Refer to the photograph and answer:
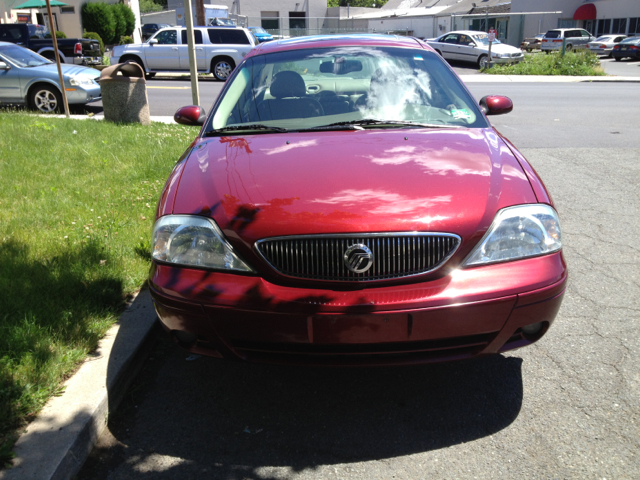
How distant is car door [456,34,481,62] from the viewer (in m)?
27.4

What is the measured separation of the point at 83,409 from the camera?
2.64m

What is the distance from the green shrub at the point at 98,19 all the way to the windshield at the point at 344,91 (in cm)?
3831

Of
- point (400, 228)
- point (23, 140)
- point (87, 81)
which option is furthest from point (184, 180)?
point (87, 81)

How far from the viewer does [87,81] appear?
12375 millimetres

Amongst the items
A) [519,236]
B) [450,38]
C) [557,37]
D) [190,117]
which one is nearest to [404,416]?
[519,236]

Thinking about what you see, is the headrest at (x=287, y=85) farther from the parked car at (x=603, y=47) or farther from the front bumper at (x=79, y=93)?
the parked car at (x=603, y=47)

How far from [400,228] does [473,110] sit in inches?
67.1

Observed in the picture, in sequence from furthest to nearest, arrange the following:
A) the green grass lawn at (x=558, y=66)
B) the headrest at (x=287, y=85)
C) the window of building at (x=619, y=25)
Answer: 1. the window of building at (x=619, y=25)
2. the green grass lawn at (x=558, y=66)
3. the headrest at (x=287, y=85)

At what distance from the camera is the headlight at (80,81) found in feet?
39.4

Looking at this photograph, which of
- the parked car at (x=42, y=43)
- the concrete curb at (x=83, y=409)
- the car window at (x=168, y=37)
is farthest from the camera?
the car window at (x=168, y=37)

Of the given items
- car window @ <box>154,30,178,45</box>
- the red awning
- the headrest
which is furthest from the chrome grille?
the red awning

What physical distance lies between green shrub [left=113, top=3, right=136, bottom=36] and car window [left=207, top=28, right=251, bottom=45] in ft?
77.7

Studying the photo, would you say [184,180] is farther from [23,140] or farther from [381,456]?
[23,140]

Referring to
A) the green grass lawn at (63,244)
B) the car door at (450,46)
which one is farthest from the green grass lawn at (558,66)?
the green grass lawn at (63,244)
